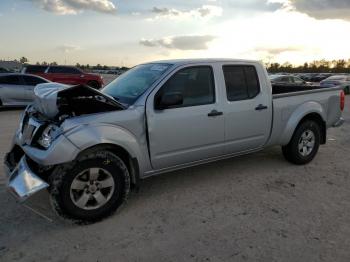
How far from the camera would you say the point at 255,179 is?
218 inches

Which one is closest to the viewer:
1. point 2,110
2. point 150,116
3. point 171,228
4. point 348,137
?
point 171,228

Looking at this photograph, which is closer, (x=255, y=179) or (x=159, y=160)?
(x=159, y=160)

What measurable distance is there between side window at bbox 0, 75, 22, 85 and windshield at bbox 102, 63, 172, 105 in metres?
9.98

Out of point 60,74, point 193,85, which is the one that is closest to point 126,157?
point 193,85

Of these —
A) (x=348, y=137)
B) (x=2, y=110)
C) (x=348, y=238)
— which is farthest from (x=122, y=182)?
(x=2, y=110)

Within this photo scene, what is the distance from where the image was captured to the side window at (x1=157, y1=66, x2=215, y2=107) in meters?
4.68

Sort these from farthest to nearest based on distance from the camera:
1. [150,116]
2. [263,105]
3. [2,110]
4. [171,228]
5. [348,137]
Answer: [2,110] → [348,137] → [263,105] → [150,116] → [171,228]

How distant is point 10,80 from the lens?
13.8 m

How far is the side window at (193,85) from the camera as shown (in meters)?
4.68

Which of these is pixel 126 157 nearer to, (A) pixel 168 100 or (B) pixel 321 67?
(A) pixel 168 100

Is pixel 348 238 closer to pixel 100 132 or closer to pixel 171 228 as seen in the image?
pixel 171 228

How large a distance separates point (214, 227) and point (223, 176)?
1755 millimetres

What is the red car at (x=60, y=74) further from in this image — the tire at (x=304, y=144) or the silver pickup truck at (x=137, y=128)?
the tire at (x=304, y=144)

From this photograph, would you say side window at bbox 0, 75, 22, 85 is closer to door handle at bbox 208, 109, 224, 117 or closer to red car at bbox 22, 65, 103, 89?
red car at bbox 22, 65, 103, 89
